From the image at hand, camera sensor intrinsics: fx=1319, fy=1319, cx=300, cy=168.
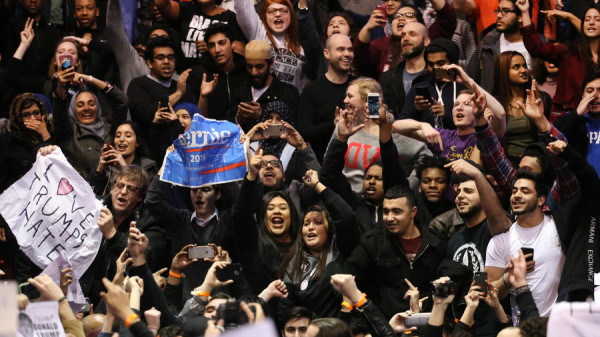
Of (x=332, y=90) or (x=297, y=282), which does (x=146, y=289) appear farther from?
(x=332, y=90)

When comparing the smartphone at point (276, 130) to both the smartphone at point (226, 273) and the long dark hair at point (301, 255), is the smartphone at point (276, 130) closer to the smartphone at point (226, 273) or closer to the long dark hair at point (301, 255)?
the long dark hair at point (301, 255)

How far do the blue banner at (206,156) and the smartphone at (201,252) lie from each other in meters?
1.01

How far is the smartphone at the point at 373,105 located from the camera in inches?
355

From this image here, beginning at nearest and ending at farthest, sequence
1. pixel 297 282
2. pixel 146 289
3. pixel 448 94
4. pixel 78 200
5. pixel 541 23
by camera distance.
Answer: pixel 146 289
pixel 297 282
pixel 78 200
pixel 448 94
pixel 541 23

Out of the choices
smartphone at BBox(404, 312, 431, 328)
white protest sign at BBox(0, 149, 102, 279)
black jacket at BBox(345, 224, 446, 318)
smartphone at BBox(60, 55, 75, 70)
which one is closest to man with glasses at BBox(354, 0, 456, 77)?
smartphone at BBox(60, 55, 75, 70)

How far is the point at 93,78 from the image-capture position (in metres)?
10.8

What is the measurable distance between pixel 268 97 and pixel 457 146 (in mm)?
1929

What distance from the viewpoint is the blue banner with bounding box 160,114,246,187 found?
31.1 ft

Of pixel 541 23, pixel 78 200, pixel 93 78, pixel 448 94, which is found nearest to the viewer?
pixel 78 200

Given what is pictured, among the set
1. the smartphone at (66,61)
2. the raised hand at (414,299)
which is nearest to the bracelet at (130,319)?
the raised hand at (414,299)

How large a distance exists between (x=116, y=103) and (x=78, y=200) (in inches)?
66.9

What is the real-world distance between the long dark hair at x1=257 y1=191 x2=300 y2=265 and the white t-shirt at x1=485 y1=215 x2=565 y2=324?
4.76ft

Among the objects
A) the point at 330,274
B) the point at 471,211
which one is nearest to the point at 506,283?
the point at 471,211

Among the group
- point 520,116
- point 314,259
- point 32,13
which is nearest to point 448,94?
point 520,116
